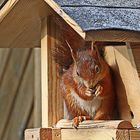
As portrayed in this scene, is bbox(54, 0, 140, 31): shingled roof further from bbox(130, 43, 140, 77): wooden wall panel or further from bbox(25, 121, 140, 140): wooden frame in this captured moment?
bbox(25, 121, 140, 140): wooden frame

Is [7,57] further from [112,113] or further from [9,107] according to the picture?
[112,113]

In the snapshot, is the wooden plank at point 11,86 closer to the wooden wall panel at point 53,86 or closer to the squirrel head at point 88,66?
the wooden wall panel at point 53,86

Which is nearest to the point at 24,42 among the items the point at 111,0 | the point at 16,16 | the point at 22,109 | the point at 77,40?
the point at 16,16

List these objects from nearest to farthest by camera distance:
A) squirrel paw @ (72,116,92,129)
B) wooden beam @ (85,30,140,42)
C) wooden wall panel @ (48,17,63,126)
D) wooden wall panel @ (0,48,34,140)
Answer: wooden beam @ (85,30,140,42), squirrel paw @ (72,116,92,129), wooden wall panel @ (48,17,63,126), wooden wall panel @ (0,48,34,140)

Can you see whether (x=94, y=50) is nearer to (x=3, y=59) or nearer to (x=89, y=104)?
(x=89, y=104)

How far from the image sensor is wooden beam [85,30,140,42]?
1.59 meters

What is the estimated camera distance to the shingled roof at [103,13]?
5.28 feet

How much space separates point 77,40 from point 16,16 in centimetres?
24

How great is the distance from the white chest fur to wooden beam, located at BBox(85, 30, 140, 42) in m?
0.27

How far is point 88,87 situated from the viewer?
1.80 m

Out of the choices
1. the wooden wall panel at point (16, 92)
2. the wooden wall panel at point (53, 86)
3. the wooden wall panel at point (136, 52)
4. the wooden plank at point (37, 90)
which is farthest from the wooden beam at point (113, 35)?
the wooden wall panel at point (16, 92)

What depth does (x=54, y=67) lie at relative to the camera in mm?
2004

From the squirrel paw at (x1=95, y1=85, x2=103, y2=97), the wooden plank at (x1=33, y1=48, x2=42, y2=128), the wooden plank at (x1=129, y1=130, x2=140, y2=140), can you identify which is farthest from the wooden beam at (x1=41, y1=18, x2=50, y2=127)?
the wooden plank at (x1=33, y1=48, x2=42, y2=128)

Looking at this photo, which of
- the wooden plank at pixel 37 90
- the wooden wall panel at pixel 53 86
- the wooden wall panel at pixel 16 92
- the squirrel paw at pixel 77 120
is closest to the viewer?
the squirrel paw at pixel 77 120
